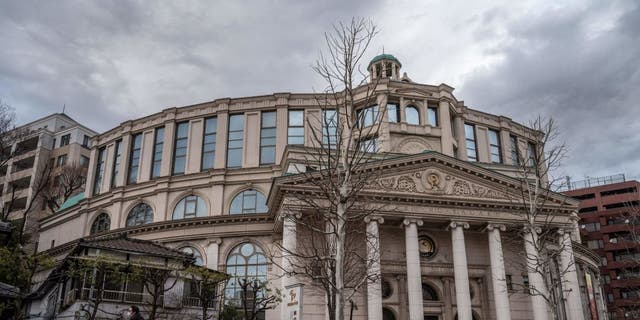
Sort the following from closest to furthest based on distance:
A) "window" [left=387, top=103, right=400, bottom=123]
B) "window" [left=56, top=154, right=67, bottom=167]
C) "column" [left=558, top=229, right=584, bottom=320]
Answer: "column" [left=558, top=229, right=584, bottom=320] → "window" [left=387, top=103, right=400, bottom=123] → "window" [left=56, top=154, right=67, bottom=167]

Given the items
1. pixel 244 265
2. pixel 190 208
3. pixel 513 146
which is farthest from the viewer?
pixel 513 146

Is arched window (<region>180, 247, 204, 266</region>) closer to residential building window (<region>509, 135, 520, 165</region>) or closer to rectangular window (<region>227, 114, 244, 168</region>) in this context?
rectangular window (<region>227, 114, 244, 168</region>)

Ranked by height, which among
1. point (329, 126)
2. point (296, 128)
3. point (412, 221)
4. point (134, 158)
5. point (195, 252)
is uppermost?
point (296, 128)

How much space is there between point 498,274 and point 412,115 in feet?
57.7

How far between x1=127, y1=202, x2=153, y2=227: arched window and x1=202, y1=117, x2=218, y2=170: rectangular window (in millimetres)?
6442

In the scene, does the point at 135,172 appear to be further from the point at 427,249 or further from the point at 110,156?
the point at 427,249

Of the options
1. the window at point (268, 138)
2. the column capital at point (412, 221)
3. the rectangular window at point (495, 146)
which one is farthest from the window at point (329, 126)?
the rectangular window at point (495, 146)

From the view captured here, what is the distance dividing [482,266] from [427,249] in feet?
14.5

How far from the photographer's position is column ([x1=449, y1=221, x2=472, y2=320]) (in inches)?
1428

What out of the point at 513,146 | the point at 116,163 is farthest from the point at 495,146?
the point at 116,163

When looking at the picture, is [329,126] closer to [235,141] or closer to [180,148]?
[235,141]

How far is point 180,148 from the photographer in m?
52.1

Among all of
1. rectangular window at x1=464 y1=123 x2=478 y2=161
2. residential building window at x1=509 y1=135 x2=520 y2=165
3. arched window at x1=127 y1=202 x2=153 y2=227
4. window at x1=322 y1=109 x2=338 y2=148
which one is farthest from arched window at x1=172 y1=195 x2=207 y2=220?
residential building window at x1=509 y1=135 x2=520 y2=165

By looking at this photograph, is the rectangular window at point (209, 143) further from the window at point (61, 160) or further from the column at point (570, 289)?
the window at point (61, 160)
